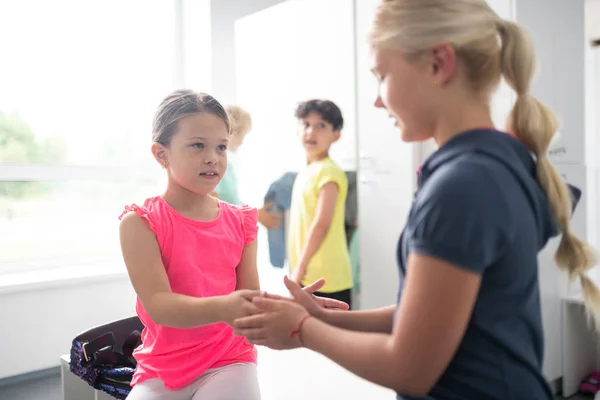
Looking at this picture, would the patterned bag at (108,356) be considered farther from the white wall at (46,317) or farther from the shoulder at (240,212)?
the white wall at (46,317)

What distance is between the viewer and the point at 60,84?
3.63m

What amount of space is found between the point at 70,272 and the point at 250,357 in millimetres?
2528

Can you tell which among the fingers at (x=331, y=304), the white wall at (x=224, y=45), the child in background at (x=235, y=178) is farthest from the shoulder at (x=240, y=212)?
the white wall at (x=224, y=45)

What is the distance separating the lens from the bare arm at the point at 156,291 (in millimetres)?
1110

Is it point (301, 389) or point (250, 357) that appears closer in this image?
point (250, 357)

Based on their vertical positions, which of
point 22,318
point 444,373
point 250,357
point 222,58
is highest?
point 222,58

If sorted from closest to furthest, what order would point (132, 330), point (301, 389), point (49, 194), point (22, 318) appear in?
point (301, 389) → point (132, 330) → point (22, 318) → point (49, 194)

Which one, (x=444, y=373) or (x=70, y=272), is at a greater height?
(x=444, y=373)

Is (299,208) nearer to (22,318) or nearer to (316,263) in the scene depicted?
(316,263)

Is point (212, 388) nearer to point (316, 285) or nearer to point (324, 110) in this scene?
point (316, 285)

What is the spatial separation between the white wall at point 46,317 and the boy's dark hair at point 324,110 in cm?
171

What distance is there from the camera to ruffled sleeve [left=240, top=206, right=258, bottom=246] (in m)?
1.36

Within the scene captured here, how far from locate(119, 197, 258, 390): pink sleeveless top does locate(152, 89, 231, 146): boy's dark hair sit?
0.56ft

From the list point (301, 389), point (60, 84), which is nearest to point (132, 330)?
point (301, 389)
